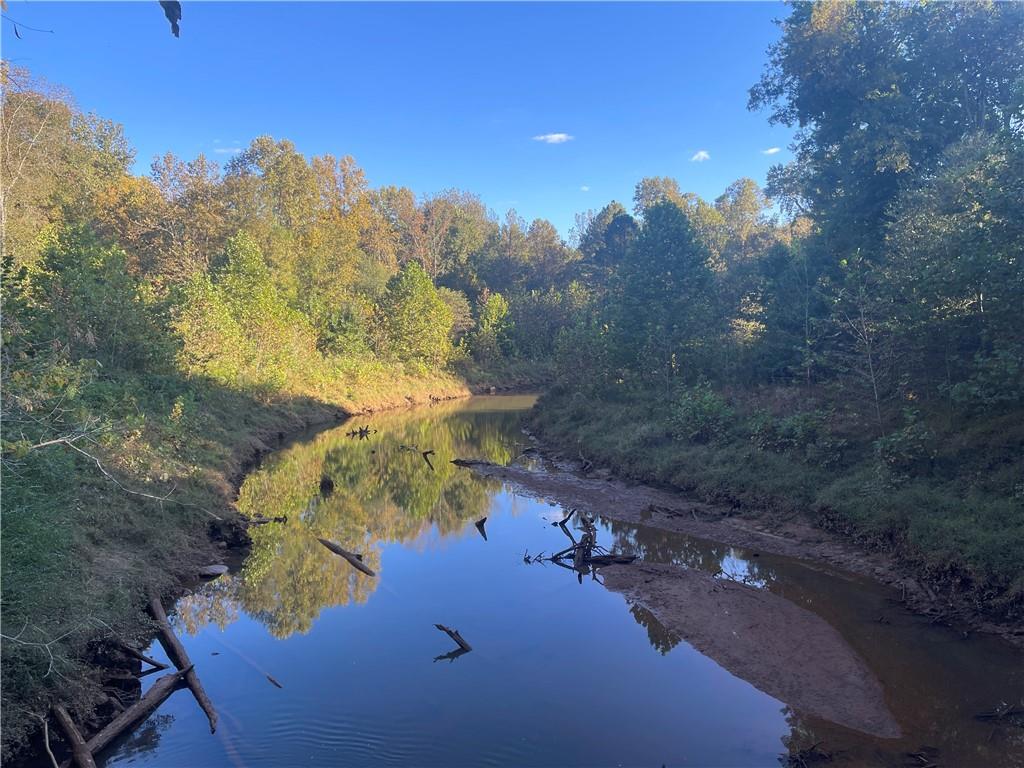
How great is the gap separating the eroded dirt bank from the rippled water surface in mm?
466

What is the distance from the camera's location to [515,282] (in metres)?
75.8

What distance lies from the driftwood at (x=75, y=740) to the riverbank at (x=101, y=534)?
7.8 inches

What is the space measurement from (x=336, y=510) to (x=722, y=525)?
37.9ft

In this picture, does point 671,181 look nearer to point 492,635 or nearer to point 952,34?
point 952,34

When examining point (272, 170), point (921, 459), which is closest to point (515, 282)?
point (272, 170)

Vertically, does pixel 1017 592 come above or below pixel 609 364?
below

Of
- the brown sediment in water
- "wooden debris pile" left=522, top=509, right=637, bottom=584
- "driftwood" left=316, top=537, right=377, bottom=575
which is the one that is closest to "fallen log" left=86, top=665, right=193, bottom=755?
"driftwood" left=316, top=537, right=377, bottom=575

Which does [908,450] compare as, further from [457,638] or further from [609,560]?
[457,638]

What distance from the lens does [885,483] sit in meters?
13.8

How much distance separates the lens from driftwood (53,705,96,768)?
674 centimetres

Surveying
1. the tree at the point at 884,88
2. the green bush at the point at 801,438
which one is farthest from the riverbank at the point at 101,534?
the tree at the point at 884,88

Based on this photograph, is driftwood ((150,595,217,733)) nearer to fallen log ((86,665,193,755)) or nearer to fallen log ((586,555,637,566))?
fallen log ((86,665,193,755))

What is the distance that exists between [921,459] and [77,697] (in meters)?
16.3

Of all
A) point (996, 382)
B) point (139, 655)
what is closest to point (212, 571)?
point (139, 655)
